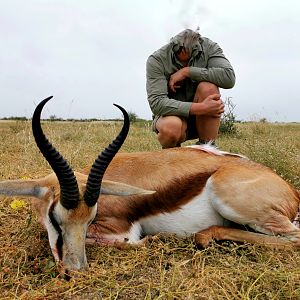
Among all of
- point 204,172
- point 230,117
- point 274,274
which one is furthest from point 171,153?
point 230,117

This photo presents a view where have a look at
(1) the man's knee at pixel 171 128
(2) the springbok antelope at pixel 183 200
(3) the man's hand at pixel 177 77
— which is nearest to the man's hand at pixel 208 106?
(1) the man's knee at pixel 171 128

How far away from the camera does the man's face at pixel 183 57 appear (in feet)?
19.9

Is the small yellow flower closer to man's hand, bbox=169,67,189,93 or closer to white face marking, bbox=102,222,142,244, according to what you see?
white face marking, bbox=102,222,142,244

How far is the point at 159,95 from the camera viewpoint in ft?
19.8

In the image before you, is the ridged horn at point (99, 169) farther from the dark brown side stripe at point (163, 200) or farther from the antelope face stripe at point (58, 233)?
the dark brown side stripe at point (163, 200)

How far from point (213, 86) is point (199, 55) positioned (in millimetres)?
492

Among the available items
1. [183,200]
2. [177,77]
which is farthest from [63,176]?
[177,77]

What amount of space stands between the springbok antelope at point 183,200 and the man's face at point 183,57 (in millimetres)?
2064

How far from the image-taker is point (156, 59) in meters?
6.16

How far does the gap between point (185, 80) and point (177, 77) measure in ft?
0.79

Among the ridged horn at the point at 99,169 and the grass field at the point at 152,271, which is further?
the ridged horn at the point at 99,169

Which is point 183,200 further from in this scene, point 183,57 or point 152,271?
point 183,57

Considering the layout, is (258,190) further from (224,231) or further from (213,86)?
(213,86)

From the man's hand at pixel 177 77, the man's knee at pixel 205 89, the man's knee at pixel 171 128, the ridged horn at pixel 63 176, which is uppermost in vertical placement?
the man's hand at pixel 177 77
